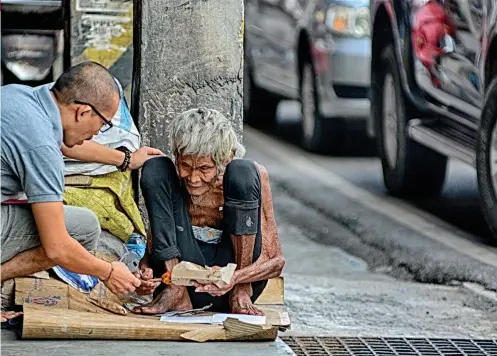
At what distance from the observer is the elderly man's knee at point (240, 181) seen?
4996 millimetres

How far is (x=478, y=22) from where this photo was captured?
7367 millimetres

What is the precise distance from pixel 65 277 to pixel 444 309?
2008 mm

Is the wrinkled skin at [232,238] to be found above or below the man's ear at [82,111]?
below

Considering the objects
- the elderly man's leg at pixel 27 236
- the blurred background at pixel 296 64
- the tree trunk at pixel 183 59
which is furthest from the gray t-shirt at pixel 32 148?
the blurred background at pixel 296 64

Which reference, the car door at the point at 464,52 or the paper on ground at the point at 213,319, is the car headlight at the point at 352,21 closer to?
the car door at the point at 464,52

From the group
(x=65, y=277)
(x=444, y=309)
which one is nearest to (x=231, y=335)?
(x=65, y=277)

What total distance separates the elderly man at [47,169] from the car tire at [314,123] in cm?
639

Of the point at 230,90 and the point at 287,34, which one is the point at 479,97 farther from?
the point at 287,34

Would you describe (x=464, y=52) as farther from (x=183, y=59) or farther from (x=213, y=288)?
(x=213, y=288)

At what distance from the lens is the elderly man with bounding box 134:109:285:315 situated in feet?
16.5

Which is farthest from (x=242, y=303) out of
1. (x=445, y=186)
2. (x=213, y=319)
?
(x=445, y=186)

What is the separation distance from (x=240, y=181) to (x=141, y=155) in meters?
0.71

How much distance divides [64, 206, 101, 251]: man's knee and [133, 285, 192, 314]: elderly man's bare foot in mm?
373

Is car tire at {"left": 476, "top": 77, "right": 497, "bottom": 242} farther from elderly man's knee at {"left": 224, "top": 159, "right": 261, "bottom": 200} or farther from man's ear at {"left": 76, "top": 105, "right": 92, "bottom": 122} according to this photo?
man's ear at {"left": 76, "top": 105, "right": 92, "bottom": 122}
